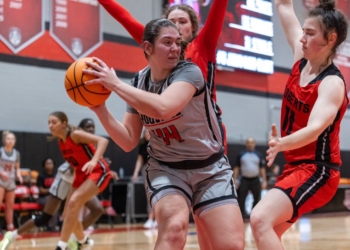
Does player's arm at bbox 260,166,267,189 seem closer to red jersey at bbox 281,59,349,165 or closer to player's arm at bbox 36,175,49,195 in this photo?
player's arm at bbox 36,175,49,195

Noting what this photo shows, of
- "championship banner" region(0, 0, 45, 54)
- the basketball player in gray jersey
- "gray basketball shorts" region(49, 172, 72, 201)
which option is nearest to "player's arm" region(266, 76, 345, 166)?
the basketball player in gray jersey

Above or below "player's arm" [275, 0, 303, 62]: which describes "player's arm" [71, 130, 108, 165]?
below

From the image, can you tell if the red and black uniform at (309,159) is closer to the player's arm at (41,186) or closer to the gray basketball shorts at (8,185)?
the gray basketball shorts at (8,185)

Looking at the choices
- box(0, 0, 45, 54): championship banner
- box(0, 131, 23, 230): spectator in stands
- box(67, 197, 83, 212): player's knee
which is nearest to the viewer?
box(67, 197, 83, 212): player's knee

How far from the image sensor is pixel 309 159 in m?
3.47

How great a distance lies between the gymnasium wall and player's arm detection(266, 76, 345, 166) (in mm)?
8449

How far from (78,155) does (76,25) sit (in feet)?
17.3

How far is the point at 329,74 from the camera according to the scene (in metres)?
3.39

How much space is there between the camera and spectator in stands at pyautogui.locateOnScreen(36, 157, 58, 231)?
10.2m

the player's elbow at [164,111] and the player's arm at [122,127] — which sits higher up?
the player's elbow at [164,111]

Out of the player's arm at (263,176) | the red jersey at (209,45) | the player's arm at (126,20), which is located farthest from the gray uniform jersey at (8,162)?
the red jersey at (209,45)

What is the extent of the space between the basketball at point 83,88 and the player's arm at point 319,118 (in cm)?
95

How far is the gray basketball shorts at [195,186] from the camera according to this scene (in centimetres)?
326

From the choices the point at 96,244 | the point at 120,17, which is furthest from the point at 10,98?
the point at 120,17
